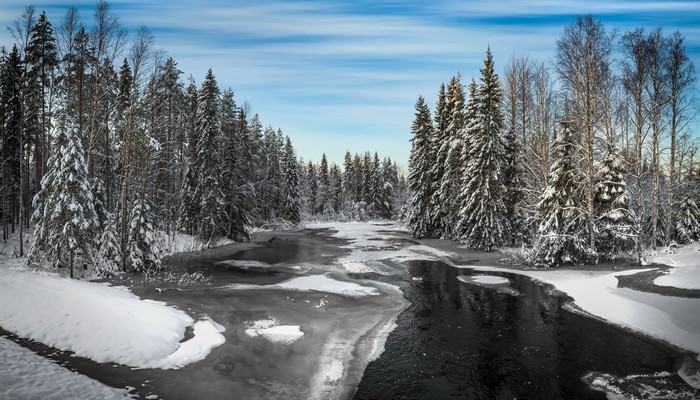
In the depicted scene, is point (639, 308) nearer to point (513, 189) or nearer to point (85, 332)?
point (85, 332)

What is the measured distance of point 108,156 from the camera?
62.6ft

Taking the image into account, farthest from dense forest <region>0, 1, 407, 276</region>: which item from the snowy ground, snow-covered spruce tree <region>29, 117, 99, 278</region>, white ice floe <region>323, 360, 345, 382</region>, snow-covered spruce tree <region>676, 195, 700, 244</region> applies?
snow-covered spruce tree <region>676, 195, 700, 244</region>

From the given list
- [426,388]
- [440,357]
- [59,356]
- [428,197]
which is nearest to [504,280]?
[440,357]

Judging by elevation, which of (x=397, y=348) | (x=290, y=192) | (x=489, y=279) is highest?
(x=290, y=192)

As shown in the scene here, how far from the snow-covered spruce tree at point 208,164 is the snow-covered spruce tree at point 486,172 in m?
21.3

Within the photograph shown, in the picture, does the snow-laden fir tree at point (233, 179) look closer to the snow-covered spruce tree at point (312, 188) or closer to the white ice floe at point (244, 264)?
the white ice floe at point (244, 264)

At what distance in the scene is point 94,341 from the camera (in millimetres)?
8672

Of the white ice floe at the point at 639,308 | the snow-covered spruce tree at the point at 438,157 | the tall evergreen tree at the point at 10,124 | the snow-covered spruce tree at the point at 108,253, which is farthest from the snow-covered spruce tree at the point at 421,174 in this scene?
the tall evergreen tree at the point at 10,124

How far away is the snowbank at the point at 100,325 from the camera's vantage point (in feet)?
27.9

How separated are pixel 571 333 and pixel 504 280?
7.62m

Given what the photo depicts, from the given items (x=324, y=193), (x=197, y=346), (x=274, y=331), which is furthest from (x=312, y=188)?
(x=197, y=346)

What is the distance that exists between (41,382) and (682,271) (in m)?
22.1

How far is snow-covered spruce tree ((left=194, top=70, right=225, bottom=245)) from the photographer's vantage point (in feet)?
106

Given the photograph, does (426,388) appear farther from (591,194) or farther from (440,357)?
(591,194)
